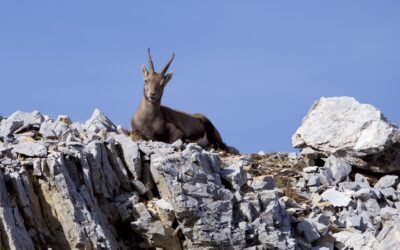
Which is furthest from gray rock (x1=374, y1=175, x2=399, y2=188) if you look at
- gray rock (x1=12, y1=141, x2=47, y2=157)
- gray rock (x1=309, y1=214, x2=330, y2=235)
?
gray rock (x1=12, y1=141, x2=47, y2=157)

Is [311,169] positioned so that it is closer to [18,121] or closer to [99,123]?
[99,123]

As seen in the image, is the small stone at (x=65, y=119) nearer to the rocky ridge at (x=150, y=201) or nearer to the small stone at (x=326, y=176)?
the rocky ridge at (x=150, y=201)

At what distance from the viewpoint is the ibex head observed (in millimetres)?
29719

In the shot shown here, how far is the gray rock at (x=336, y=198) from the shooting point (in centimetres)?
2520

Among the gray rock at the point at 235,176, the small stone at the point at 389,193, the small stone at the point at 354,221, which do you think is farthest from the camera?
the small stone at the point at 389,193

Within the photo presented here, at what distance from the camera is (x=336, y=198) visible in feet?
83.0

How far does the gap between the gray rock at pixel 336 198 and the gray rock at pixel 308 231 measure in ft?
6.31

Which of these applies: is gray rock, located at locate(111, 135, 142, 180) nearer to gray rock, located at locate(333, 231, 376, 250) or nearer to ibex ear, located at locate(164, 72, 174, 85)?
gray rock, located at locate(333, 231, 376, 250)

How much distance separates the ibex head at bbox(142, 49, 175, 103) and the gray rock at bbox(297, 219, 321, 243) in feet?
24.9

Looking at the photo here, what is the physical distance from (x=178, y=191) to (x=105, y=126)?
496 cm

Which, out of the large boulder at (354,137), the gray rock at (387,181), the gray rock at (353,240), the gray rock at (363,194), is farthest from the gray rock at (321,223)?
the large boulder at (354,137)

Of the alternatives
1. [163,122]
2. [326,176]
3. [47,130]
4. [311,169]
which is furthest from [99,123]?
[326,176]

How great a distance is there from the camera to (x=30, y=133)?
23.5m

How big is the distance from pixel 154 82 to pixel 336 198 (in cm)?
683
